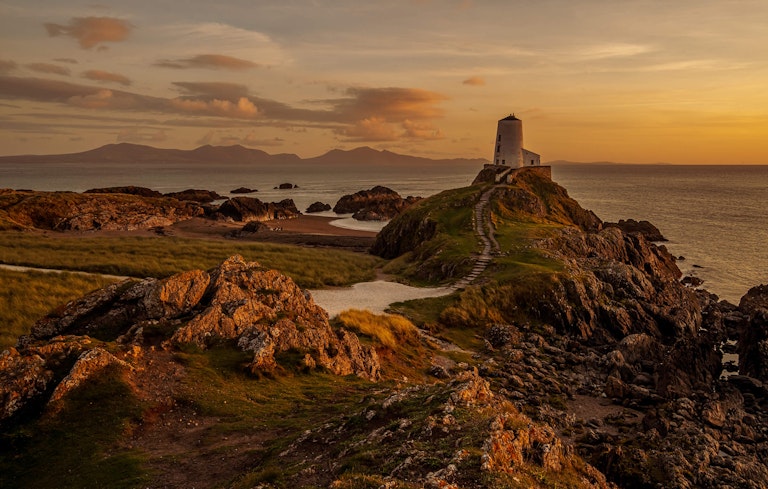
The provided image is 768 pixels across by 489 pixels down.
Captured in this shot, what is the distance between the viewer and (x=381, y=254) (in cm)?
7200

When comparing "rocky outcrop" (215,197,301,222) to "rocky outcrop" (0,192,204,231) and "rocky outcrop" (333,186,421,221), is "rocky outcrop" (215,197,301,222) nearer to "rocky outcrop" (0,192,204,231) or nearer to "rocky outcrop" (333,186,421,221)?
"rocky outcrop" (0,192,204,231)

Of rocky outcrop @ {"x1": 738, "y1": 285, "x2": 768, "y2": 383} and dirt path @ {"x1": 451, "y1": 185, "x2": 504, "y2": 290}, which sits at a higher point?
dirt path @ {"x1": 451, "y1": 185, "x2": 504, "y2": 290}

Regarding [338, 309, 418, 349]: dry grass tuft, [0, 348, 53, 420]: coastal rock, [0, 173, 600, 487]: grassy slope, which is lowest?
[338, 309, 418, 349]: dry grass tuft

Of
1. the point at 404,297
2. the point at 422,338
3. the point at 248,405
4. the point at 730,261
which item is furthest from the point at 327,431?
the point at 730,261

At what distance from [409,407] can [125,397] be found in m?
9.91

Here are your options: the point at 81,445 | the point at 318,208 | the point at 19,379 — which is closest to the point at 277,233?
the point at 318,208

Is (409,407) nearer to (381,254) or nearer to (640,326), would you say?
(640,326)

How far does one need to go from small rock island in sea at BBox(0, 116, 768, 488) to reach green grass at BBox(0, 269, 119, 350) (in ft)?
32.9

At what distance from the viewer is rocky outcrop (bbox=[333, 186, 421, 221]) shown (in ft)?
412

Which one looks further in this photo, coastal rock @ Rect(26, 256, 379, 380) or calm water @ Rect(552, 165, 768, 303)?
calm water @ Rect(552, 165, 768, 303)

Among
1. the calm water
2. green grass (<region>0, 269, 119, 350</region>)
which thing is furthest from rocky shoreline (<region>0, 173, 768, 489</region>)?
the calm water

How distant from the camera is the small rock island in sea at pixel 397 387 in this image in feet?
44.8

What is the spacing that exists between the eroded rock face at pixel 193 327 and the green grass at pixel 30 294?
8.11 meters

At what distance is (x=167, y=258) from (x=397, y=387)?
132 feet
